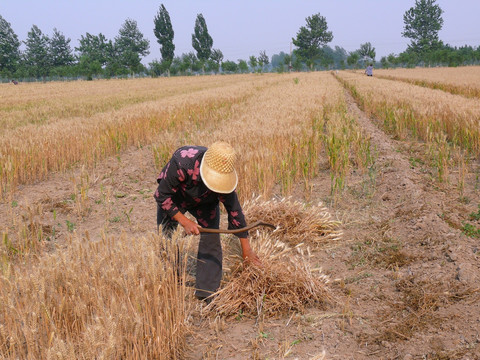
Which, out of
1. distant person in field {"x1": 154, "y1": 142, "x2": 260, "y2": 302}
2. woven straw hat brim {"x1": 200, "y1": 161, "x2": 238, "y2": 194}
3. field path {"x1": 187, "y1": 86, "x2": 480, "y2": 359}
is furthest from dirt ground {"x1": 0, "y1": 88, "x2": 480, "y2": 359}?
woven straw hat brim {"x1": 200, "y1": 161, "x2": 238, "y2": 194}

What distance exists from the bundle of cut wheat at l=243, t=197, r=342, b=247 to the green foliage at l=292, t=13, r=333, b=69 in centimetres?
7970

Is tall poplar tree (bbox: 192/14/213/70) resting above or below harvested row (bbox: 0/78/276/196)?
above

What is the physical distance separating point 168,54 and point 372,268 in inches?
2692

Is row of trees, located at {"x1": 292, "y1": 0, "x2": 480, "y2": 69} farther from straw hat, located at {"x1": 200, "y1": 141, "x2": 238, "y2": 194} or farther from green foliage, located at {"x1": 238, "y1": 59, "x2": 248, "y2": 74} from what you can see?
straw hat, located at {"x1": 200, "y1": 141, "x2": 238, "y2": 194}

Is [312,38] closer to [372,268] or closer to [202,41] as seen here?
[202,41]

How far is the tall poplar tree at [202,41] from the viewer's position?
238 ft

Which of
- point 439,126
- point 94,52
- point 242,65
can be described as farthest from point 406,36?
point 439,126

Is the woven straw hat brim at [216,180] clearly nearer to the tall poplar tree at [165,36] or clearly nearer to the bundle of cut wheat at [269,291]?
the bundle of cut wheat at [269,291]

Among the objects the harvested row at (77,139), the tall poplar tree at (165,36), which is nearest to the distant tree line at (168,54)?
the tall poplar tree at (165,36)

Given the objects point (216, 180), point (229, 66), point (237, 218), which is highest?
point (229, 66)

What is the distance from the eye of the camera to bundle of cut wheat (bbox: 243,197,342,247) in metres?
3.96

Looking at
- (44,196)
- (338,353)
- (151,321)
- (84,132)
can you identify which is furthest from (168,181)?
(84,132)

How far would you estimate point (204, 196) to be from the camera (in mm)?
2799

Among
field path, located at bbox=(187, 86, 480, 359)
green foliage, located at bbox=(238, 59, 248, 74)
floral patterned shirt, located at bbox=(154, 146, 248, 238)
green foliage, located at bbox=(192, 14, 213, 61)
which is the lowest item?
field path, located at bbox=(187, 86, 480, 359)
